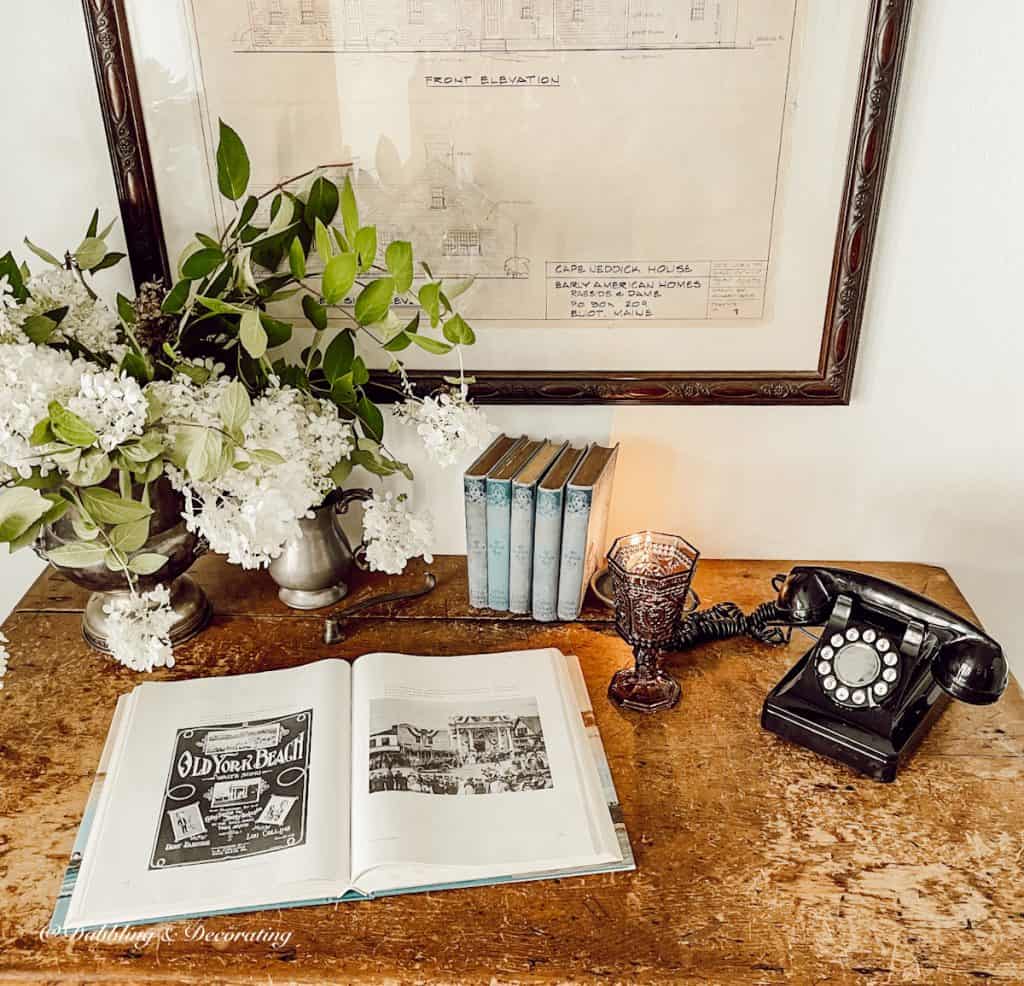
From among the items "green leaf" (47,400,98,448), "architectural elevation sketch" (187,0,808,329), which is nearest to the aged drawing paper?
"architectural elevation sketch" (187,0,808,329)

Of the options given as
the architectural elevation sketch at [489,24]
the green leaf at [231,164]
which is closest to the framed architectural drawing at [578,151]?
the architectural elevation sketch at [489,24]

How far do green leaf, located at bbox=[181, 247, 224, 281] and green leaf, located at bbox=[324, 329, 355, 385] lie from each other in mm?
162

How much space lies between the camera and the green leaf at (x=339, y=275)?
938 millimetres

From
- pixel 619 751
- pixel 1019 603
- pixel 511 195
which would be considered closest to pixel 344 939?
pixel 619 751

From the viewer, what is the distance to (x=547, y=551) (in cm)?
118

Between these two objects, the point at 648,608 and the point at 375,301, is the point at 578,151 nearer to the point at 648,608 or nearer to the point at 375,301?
the point at 375,301

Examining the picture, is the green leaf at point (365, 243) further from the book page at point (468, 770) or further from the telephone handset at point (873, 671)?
the telephone handset at point (873, 671)

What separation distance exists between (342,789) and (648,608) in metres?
0.38

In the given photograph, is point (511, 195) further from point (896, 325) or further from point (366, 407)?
point (896, 325)

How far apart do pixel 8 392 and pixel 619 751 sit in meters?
0.71

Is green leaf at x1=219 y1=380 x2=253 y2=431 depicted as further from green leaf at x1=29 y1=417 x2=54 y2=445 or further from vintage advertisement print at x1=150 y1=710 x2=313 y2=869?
vintage advertisement print at x1=150 y1=710 x2=313 y2=869

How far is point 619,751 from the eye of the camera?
102cm

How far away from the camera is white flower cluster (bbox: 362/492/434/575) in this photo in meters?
1.12

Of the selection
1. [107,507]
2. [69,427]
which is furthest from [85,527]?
[69,427]
